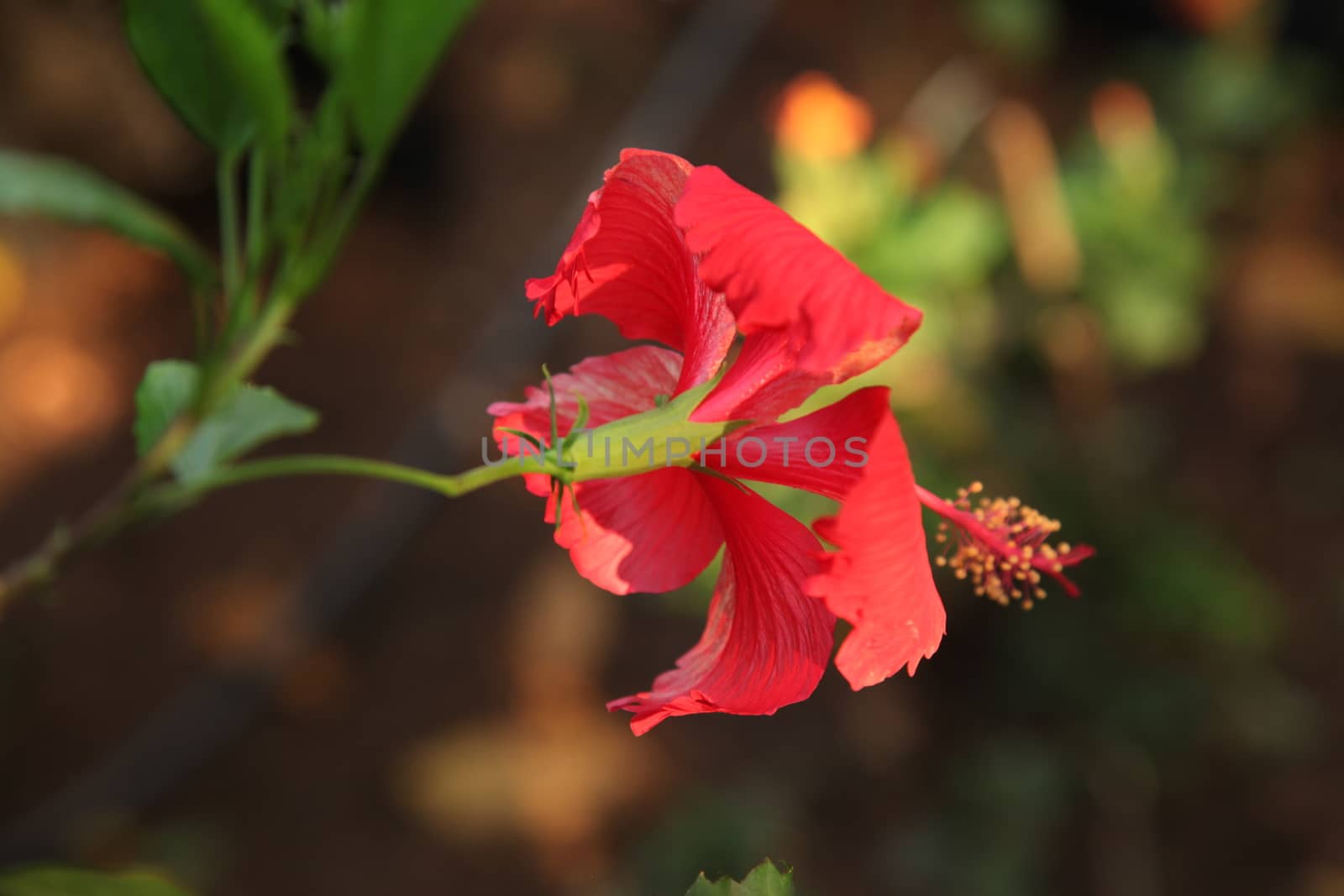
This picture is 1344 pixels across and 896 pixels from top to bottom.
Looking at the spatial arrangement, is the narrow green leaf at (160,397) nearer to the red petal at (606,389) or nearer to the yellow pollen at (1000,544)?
the red petal at (606,389)

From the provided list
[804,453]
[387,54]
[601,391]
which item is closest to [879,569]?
[804,453]

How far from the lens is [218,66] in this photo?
68 centimetres

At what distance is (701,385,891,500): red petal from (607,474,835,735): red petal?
0.06ft

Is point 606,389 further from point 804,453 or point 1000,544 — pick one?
point 1000,544

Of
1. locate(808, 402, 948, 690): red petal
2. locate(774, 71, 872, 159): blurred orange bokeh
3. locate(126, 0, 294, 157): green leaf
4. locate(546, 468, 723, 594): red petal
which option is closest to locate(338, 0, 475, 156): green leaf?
locate(126, 0, 294, 157): green leaf

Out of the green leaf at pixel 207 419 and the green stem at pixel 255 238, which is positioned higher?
the green stem at pixel 255 238

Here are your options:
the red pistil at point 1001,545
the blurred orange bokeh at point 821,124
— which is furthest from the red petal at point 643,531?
the blurred orange bokeh at point 821,124

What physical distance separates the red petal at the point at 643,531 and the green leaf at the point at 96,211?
0.32m

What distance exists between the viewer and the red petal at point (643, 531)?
575mm

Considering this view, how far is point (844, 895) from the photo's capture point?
6.31 ft

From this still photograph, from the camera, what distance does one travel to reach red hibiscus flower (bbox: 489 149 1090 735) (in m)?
0.45

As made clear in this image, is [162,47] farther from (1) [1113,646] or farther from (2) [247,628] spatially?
(1) [1113,646]

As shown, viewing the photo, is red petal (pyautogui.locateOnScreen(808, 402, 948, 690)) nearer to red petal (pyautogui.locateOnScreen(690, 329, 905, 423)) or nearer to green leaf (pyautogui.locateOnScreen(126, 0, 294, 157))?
red petal (pyautogui.locateOnScreen(690, 329, 905, 423))

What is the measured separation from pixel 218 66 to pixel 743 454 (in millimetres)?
426
